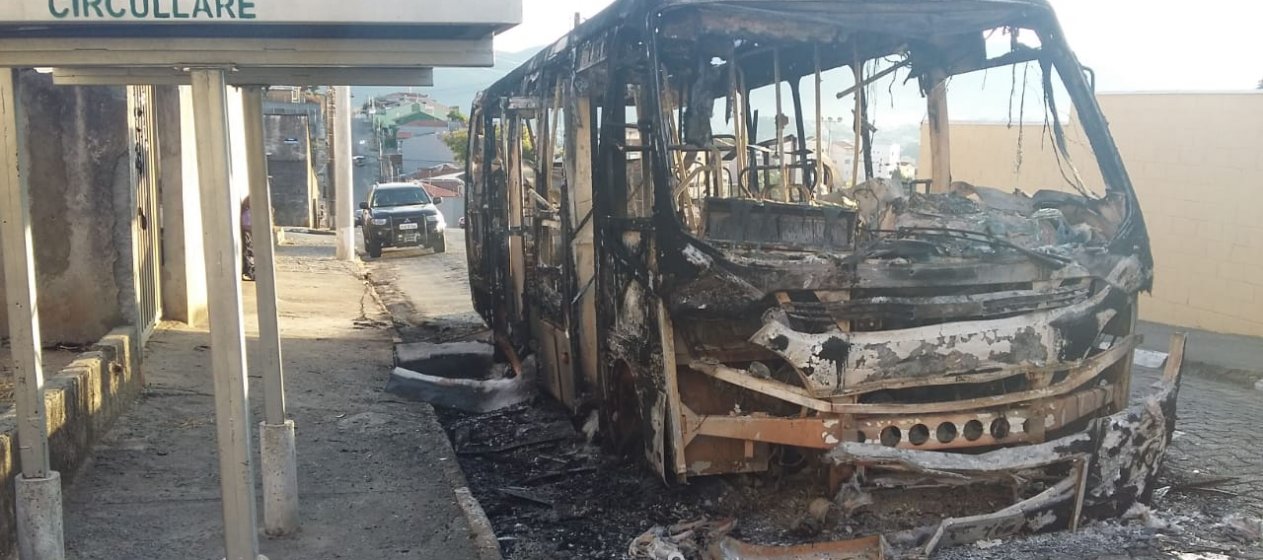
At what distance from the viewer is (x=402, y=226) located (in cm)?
2222

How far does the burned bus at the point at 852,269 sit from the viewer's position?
186 inches

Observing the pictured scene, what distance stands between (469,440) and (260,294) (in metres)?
→ 2.86

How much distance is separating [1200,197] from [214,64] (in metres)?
10.7

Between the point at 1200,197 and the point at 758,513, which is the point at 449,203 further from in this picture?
the point at 758,513

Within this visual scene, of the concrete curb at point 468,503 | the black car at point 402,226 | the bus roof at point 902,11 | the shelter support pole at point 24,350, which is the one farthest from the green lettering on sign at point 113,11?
the black car at point 402,226

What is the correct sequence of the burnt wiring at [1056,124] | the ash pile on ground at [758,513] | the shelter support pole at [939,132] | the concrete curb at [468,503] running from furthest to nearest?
the shelter support pole at [939,132] → the burnt wiring at [1056,124] → the concrete curb at [468,503] → the ash pile on ground at [758,513]

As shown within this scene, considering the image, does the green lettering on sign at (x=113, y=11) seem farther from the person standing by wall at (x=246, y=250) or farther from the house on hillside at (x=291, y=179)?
the house on hillside at (x=291, y=179)

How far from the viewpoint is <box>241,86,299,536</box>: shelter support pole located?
4.50m

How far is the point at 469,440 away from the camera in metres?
7.25

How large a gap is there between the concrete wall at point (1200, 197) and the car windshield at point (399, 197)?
1446 cm

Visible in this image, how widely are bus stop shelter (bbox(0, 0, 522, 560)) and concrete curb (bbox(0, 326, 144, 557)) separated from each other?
592 mm

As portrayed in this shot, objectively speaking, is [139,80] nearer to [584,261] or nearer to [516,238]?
[584,261]

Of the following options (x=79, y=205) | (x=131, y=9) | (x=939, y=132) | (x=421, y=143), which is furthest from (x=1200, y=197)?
(x=421, y=143)

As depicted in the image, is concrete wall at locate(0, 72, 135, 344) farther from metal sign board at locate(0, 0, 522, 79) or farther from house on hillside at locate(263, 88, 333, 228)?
house on hillside at locate(263, 88, 333, 228)
